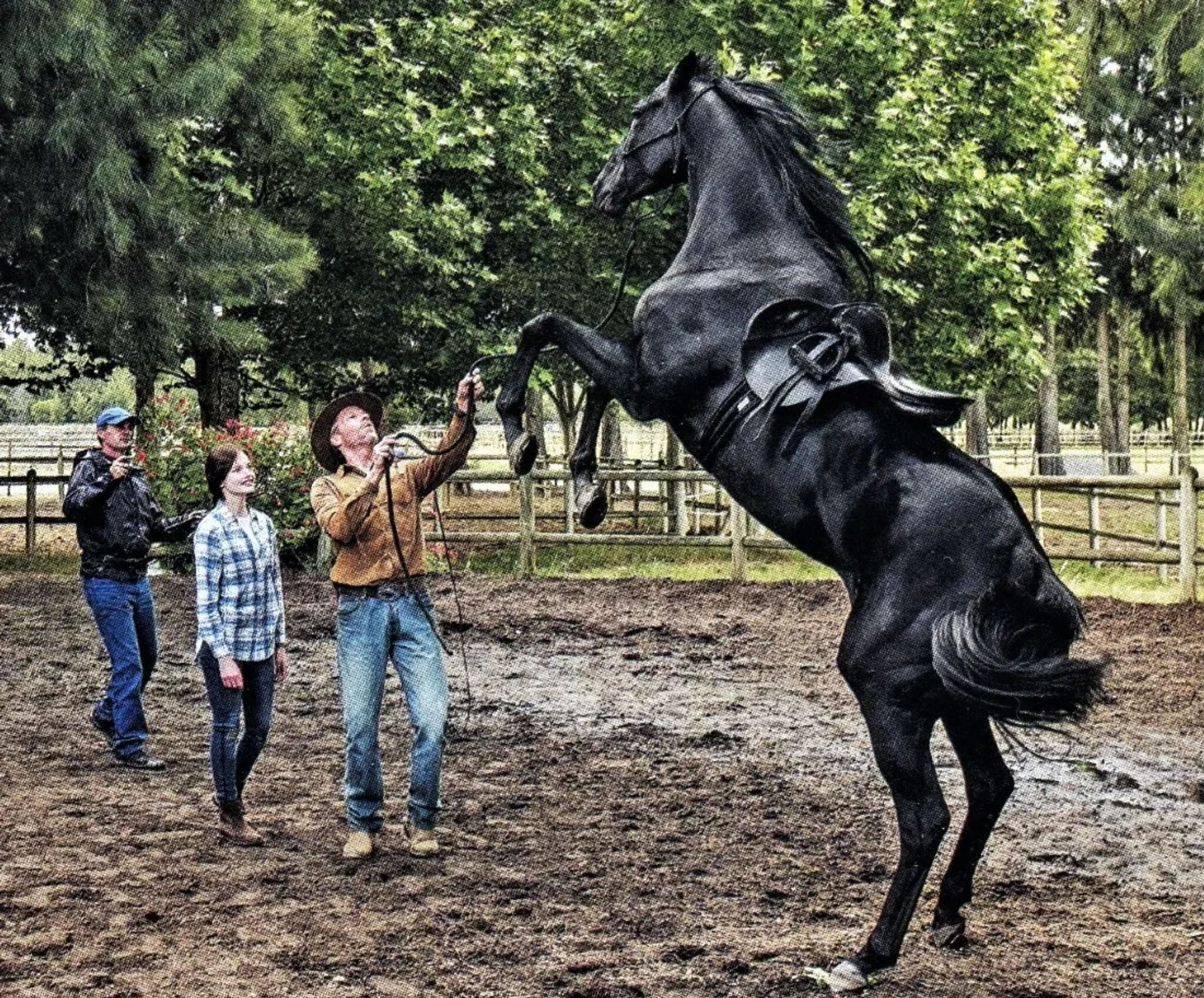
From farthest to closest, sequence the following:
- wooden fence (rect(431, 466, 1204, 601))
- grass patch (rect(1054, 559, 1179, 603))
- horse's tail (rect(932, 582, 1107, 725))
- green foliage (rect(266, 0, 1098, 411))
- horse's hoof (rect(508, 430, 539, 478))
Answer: green foliage (rect(266, 0, 1098, 411)), grass patch (rect(1054, 559, 1179, 603)), wooden fence (rect(431, 466, 1204, 601)), horse's hoof (rect(508, 430, 539, 478)), horse's tail (rect(932, 582, 1107, 725))

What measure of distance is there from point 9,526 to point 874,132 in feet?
59.0

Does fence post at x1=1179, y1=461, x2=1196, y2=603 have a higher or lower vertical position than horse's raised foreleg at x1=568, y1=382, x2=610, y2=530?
lower

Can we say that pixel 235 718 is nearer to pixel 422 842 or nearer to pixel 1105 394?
pixel 422 842

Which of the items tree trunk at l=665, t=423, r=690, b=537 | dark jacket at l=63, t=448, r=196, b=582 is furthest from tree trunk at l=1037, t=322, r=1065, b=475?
dark jacket at l=63, t=448, r=196, b=582

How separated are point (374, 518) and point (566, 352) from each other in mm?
1658

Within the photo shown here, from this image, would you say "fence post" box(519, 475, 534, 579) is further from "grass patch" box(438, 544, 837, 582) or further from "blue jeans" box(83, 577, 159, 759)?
"blue jeans" box(83, 577, 159, 759)

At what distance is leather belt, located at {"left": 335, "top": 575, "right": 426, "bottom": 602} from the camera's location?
5.38m

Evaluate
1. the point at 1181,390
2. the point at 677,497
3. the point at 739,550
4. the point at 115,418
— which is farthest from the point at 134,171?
the point at 1181,390

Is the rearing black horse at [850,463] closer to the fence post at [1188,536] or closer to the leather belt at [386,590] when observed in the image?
the leather belt at [386,590]

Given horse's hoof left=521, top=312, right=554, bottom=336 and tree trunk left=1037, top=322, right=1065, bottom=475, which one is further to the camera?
tree trunk left=1037, top=322, right=1065, bottom=475

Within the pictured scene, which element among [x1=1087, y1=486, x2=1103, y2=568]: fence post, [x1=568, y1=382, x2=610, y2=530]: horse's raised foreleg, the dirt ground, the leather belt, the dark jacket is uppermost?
[x1=568, y1=382, x2=610, y2=530]: horse's raised foreleg

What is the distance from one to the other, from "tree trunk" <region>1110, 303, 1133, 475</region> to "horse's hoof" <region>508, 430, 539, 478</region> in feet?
86.9

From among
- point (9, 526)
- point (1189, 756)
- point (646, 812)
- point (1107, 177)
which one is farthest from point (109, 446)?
point (1107, 177)

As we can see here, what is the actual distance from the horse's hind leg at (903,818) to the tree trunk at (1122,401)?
86.2 ft
